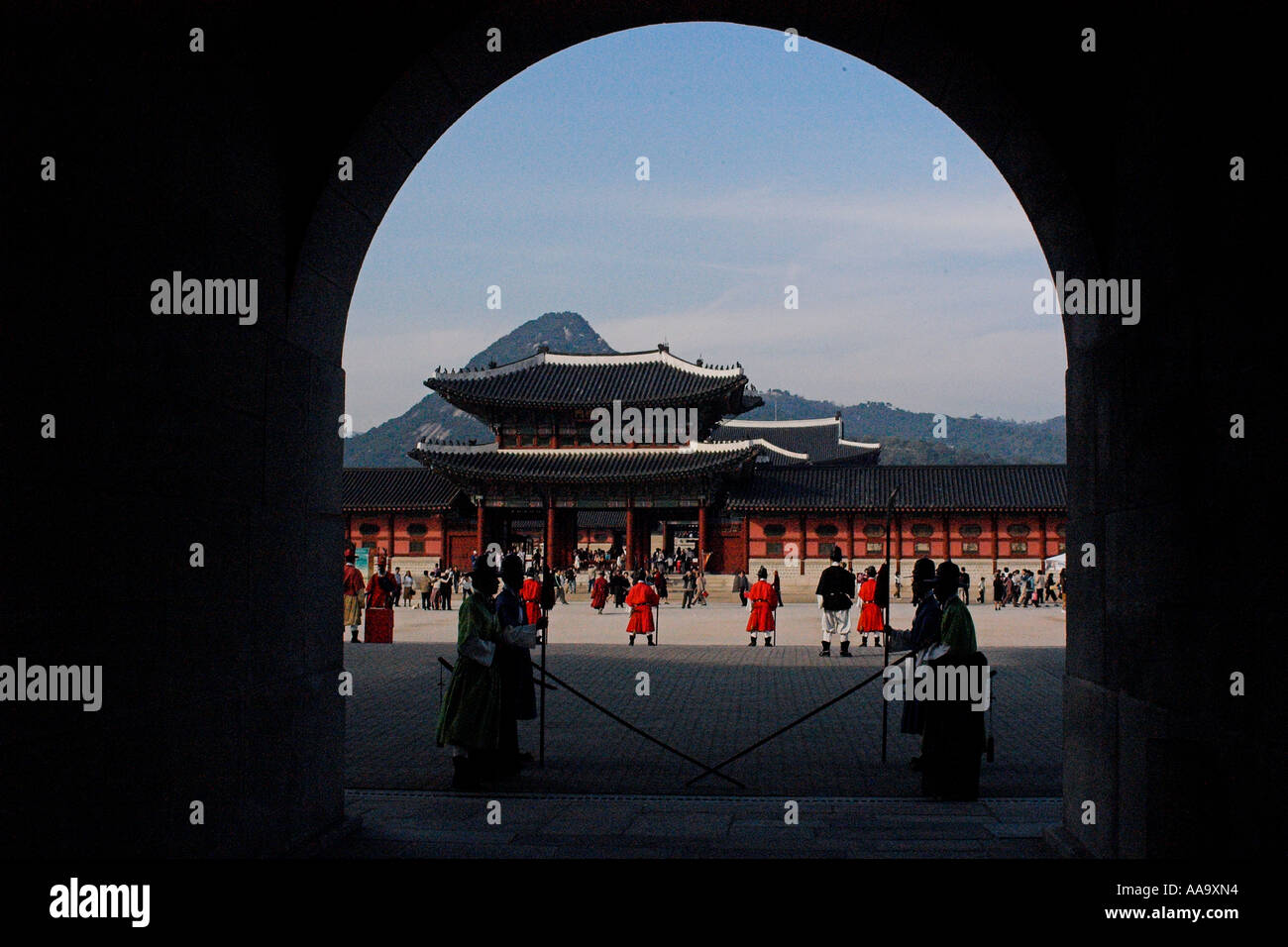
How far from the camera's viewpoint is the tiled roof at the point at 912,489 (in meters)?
42.7

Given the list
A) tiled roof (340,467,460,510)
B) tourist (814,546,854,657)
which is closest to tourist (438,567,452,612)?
tiled roof (340,467,460,510)

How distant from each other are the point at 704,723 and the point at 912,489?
34.3 metres

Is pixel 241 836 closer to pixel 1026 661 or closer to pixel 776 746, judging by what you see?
pixel 776 746

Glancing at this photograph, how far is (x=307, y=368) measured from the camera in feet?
17.6

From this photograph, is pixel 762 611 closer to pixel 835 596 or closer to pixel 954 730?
pixel 835 596

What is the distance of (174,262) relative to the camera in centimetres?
407

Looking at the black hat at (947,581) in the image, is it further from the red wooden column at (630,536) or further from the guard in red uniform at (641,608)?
the red wooden column at (630,536)

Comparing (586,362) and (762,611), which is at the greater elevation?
(586,362)

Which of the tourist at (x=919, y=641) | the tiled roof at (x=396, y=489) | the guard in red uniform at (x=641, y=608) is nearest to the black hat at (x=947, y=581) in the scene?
the tourist at (x=919, y=641)

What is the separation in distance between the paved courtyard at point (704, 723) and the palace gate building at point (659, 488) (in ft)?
72.0

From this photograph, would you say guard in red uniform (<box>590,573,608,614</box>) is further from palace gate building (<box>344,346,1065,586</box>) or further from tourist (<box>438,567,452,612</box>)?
palace gate building (<box>344,346,1065,586</box>)

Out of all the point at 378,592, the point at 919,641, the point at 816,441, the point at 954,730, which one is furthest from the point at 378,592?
the point at 816,441

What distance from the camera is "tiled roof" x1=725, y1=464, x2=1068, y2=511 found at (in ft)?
140
